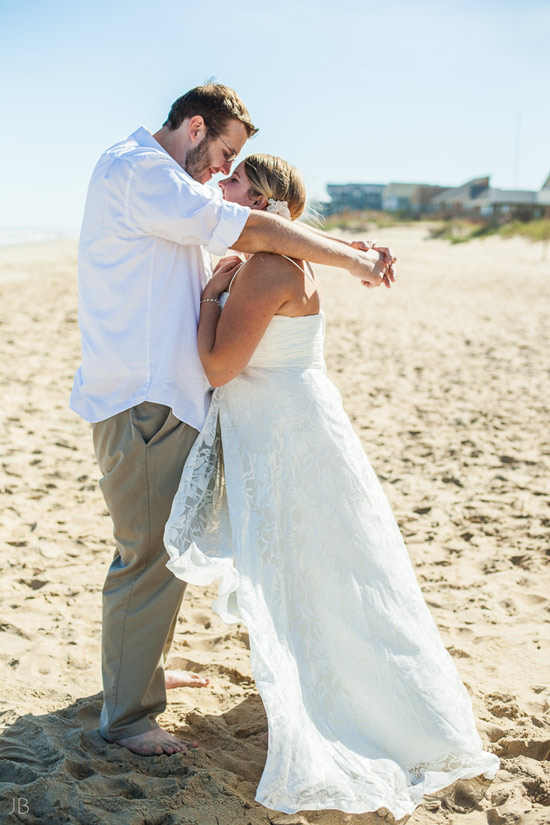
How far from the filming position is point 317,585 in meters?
2.54

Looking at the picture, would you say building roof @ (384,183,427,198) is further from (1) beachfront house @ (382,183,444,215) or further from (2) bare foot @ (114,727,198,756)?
(2) bare foot @ (114,727,198,756)

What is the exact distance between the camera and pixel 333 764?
92.0 inches

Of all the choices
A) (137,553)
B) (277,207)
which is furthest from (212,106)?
(137,553)

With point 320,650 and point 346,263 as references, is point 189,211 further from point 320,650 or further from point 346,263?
point 320,650

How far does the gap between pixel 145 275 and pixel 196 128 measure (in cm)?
54

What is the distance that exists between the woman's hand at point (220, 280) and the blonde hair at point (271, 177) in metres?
0.27

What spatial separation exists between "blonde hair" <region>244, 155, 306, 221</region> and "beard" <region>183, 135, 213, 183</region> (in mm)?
152

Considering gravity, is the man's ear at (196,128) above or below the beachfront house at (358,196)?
below

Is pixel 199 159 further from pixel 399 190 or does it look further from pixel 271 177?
pixel 399 190

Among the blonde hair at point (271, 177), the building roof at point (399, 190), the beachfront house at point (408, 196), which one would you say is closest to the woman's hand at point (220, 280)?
the blonde hair at point (271, 177)

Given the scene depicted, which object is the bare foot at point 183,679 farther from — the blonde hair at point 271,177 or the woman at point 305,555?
the blonde hair at point 271,177

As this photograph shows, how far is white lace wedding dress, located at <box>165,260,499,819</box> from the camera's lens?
2.37 m

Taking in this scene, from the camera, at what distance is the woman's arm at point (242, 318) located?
98.6 inches

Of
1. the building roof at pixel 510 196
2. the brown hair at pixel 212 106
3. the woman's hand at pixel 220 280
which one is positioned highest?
the building roof at pixel 510 196
